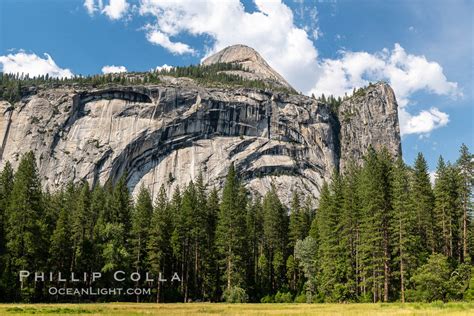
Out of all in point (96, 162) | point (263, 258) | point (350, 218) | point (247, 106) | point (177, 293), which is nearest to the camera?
point (350, 218)

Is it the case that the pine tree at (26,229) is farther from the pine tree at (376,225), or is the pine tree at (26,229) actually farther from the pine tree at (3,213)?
the pine tree at (376,225)

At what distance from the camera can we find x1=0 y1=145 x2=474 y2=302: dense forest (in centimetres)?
4284

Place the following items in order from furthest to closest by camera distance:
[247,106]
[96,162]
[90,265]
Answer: [247,106] < [96,162] < [90,265]

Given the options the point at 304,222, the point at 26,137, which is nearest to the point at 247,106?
the point at 26,137

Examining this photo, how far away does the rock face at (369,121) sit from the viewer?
174125 millimetres

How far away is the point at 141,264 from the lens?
5644cm

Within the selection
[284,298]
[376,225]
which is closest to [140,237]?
[284,298]

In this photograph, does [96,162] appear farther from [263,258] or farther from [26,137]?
[263,258]

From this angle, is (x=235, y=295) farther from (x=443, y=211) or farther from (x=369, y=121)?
(x=369, y=121)

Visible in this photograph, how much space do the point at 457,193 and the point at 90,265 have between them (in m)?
42.2

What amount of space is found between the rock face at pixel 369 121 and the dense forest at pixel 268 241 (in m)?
108

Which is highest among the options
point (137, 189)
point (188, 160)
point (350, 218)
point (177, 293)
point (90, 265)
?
point (188, 160)

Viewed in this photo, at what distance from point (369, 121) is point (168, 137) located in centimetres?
8003

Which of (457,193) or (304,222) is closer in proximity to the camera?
(457,193)
